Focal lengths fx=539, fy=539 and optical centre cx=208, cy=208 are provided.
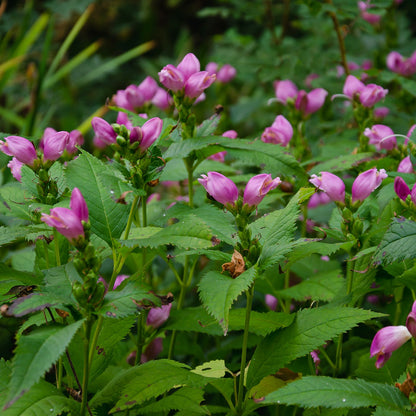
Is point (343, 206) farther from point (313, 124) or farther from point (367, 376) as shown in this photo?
point (313, 124)

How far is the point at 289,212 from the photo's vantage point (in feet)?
2.91

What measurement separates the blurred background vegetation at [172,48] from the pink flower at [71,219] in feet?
3.34

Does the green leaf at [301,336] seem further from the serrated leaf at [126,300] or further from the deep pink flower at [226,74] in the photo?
the deep pink flower at [226,74]

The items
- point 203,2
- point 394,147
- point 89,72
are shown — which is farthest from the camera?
point 203,2

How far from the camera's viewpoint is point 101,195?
90 centimetres

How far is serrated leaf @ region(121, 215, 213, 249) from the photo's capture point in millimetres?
788

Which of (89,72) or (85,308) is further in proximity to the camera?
(89,72)

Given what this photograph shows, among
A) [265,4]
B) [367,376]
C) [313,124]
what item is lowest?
[313,124]

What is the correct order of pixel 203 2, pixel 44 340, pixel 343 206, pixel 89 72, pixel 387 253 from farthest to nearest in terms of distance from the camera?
pixel 203 2, pixel 89 72, pixel 343 206, pixel 387 253, pixel 44 340

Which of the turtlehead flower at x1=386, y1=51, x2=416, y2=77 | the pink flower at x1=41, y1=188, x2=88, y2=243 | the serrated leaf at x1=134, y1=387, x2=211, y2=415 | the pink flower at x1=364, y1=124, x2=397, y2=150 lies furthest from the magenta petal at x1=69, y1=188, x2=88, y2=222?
the turtlehead flower at x1=386, y1=51, x2=416, y2=77

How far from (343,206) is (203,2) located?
4.14 meters

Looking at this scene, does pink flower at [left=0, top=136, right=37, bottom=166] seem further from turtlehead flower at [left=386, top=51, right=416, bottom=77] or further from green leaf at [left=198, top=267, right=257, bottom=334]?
turtlehead flower at [left=386, top=51, right=416, bottom=77]

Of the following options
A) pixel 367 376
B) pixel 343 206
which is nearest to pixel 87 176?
pixel 343 206

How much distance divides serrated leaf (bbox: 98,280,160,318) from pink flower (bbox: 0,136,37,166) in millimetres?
321
